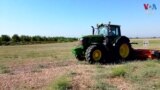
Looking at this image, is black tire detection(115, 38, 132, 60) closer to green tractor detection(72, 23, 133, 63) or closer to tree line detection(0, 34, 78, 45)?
green tractor detection(72, 23, 133, 63)

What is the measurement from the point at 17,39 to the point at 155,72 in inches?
3313

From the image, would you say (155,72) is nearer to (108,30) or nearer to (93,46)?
(93,46)

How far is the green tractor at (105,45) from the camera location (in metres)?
17.6

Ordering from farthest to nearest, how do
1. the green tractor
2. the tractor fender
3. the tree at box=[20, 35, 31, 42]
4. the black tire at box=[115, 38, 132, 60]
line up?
the tree at box=[20, 35, 31, 42], the black tire at box=[115, 38, 132, 60], the tractor fender, the green tractor

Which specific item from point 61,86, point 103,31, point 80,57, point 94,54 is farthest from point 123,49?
point 61,86

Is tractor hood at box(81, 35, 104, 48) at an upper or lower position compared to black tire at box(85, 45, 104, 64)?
upper

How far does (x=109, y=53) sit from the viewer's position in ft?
60.4

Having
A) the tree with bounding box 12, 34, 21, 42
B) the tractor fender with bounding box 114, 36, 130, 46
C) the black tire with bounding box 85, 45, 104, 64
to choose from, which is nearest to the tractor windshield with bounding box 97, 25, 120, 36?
the tractor fender with bounding box 114, 36, 130, 46

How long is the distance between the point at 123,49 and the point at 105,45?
1427 millimetres

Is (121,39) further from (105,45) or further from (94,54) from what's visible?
(94,54)

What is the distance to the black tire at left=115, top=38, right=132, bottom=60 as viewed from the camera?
61.0 feet

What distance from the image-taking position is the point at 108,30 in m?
18.7

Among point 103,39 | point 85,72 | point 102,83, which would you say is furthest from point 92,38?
point 102,83

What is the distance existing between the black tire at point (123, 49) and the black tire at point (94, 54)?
1299mm
